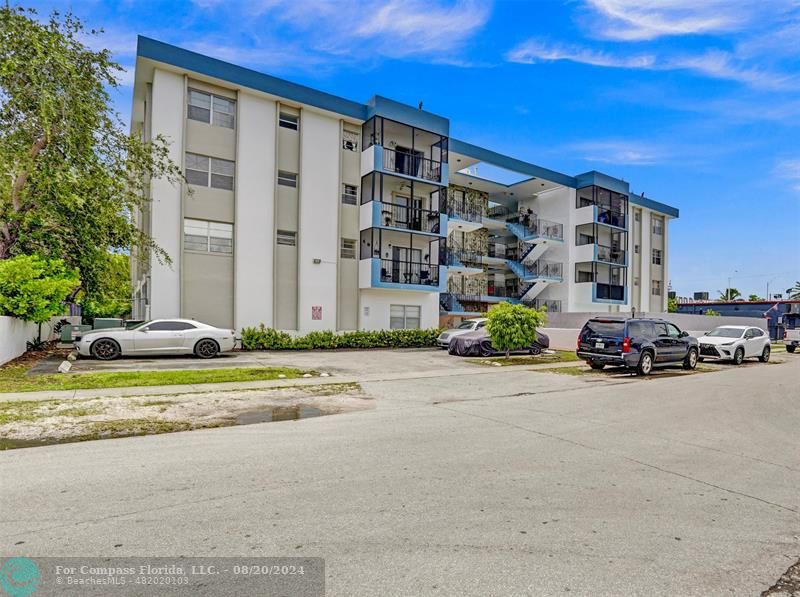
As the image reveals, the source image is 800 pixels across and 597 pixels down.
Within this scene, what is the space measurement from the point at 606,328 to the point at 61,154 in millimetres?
17711

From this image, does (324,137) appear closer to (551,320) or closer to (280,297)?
(280,297)

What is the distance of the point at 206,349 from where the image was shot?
17531 mm

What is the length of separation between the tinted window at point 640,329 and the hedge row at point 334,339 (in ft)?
39.0

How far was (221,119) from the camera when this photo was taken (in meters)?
22.0

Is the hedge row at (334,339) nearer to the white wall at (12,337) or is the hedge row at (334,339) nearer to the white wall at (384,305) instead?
the white wall at (384,305)

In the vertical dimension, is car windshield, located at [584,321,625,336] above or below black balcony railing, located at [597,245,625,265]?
below

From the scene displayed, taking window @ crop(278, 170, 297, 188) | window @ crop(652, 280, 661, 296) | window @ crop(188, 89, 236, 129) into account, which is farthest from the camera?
window @ crop(652, 280, 661, 296)

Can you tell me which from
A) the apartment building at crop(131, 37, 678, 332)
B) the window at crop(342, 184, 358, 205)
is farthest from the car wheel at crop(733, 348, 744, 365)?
the window at crop(342, 184, 358, 205)

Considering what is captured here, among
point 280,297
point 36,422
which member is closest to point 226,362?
point 280,297

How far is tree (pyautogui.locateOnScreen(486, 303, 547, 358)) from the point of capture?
18.8 metres

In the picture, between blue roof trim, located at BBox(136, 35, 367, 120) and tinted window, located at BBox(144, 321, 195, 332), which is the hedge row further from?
blue roof trim, located at BBox(136, 35, 367, 120)

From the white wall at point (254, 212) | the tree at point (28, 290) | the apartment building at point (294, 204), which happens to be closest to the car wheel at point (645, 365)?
the apartment building at point (294, 204)

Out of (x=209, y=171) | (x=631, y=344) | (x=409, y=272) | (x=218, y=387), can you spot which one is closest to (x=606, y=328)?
(x=631, y=344)

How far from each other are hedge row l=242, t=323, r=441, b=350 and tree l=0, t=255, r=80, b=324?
23.7 ft
